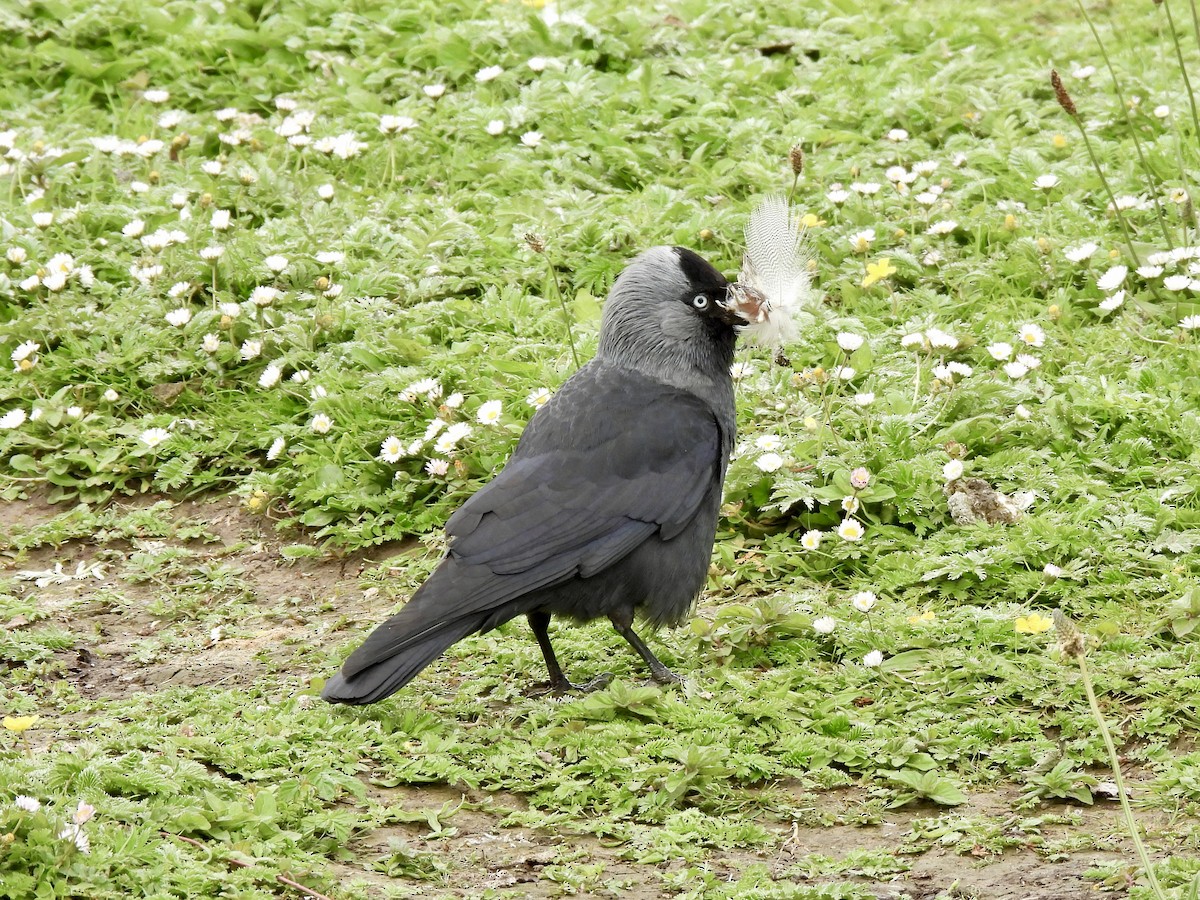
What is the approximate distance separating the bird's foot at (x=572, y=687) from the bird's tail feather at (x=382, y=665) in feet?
1.95

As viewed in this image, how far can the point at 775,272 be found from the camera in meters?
5.87

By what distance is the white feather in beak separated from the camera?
554cm

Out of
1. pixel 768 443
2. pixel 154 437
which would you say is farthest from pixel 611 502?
pixel 154 437

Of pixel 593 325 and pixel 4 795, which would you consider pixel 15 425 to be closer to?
pixel 593 325

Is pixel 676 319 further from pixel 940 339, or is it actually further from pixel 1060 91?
pixel 1060 91

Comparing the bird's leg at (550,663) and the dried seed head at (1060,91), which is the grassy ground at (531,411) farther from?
the dried seed head at (1060,91)

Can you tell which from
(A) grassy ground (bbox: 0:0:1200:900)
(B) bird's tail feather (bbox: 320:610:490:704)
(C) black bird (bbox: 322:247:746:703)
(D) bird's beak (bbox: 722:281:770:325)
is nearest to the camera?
(A) grassy ground (bbox: 0:0:1200:900)

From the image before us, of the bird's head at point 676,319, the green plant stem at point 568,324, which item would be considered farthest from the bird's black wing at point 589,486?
the green plant stem at point 568,324

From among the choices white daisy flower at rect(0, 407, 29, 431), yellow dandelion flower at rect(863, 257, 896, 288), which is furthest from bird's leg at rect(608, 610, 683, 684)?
white daisy flower at rect(0, 407, 29, 431)

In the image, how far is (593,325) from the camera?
6.66 metres

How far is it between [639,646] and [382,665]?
0.93m

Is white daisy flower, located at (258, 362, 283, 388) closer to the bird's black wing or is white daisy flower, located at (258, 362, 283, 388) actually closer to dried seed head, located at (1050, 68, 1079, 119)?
the bird's black wing

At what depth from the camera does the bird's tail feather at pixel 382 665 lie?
433 centimetres

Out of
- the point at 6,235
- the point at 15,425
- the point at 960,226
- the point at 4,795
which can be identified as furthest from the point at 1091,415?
the point at 6,235
